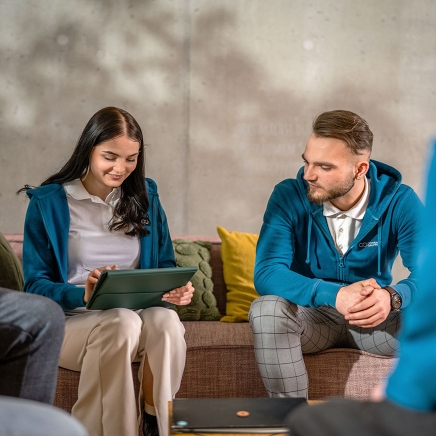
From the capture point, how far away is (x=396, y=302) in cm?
219

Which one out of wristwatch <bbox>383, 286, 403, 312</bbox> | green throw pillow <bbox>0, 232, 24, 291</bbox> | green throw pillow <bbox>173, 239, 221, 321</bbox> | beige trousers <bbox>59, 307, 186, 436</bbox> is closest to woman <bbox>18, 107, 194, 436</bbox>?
beige trousers <bbox>59, 307, 186, 436</bbox>

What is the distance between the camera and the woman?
6.57 ft

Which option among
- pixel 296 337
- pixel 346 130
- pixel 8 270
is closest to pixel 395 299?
pixel 296 337

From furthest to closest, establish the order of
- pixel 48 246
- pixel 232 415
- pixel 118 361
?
pixel 48 246
pixel 118 361
pixel 232 415

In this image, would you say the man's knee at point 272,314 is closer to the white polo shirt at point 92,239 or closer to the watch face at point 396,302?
the watch face at point 396,302

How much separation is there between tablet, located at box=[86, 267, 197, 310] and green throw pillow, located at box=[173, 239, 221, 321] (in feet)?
1.75

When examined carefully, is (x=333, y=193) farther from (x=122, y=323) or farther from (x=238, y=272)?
(x=122, y=323)

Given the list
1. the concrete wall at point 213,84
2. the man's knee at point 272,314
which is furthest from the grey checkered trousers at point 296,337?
the concrete wall at point 213,84

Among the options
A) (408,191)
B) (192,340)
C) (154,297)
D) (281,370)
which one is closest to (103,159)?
(154,297)

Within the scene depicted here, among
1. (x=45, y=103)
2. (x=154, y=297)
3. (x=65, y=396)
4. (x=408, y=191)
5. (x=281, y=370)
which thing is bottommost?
(x=65, y=396)

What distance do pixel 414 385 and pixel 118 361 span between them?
1315 millimetres

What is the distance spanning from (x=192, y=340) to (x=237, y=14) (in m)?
1.91

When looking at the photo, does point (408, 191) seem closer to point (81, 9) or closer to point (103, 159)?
point (103, 159)

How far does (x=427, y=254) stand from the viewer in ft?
2.80
